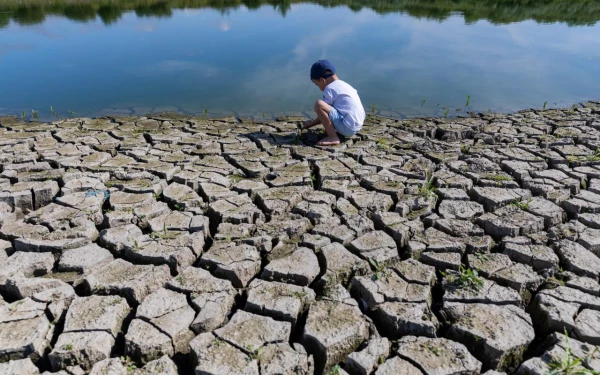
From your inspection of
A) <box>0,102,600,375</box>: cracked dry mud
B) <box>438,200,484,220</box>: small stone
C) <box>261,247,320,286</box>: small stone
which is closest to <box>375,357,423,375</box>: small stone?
<box>0,102,600,375</box>: cracked dry mud

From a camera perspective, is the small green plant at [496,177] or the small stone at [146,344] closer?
the small stone at [146,344]

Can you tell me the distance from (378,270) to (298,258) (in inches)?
19.3

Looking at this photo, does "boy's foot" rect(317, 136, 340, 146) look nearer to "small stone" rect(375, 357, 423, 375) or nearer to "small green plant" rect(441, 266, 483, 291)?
"small green plant" rect(441, 266, 483, 291)

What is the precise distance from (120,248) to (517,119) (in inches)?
204

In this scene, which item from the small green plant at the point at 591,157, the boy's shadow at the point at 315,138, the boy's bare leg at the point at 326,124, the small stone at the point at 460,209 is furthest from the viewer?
the boy's shadow at the point at 315,138

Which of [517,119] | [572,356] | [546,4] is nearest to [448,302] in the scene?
[572,356]

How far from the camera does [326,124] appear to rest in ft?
15.2

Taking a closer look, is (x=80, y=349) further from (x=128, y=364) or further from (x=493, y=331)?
(x=493, y=331)

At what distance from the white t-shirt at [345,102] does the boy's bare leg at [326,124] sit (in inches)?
4.8

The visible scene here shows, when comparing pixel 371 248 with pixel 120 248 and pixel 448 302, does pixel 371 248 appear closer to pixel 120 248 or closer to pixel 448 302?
pixel 448 302

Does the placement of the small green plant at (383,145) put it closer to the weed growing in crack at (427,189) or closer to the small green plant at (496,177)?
the weed growing in crack at (427,189)

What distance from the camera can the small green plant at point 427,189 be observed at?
3521 millimetres

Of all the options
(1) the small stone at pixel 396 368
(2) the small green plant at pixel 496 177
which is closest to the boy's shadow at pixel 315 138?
(2) the small green plant at pixel 496 177

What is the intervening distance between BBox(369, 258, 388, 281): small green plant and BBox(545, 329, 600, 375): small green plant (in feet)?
3.01
